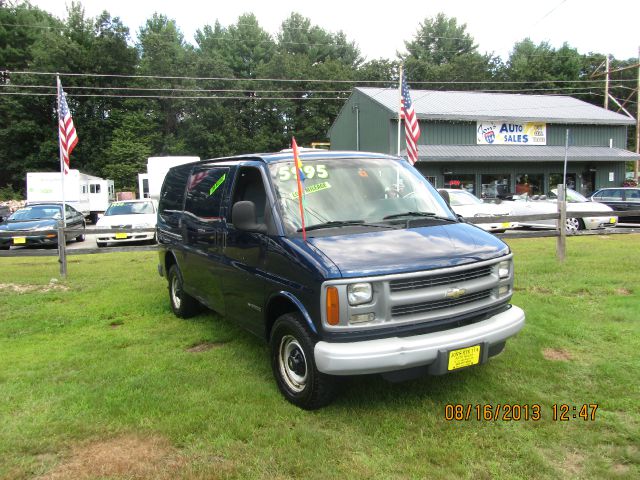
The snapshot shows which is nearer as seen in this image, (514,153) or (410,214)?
(410,214)

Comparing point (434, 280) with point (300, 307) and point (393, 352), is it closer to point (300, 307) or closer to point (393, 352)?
point (393, 352)

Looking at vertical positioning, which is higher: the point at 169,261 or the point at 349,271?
the point at 349,271

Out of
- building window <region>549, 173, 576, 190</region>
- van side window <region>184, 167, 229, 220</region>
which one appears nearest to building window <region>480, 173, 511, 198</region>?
building window <region>549, 173, 576, 190</region>

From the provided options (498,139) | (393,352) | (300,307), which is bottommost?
(393,352)

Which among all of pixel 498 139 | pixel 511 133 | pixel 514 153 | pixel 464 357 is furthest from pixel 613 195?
pixel 464 357

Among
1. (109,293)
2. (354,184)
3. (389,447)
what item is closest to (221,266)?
(354,184)

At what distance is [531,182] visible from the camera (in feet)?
103

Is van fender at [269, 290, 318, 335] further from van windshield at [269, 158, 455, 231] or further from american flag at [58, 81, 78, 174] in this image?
american flag at [58, 81, 78, 174]

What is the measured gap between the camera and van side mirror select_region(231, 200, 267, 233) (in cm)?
421

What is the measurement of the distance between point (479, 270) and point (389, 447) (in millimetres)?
1510

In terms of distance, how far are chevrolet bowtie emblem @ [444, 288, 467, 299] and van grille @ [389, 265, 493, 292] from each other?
6 cm

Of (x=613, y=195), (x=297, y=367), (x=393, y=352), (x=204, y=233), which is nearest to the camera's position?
(x=393, y=352)

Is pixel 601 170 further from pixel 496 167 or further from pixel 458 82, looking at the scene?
pixel 458 82

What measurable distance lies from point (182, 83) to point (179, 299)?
46.0 m
